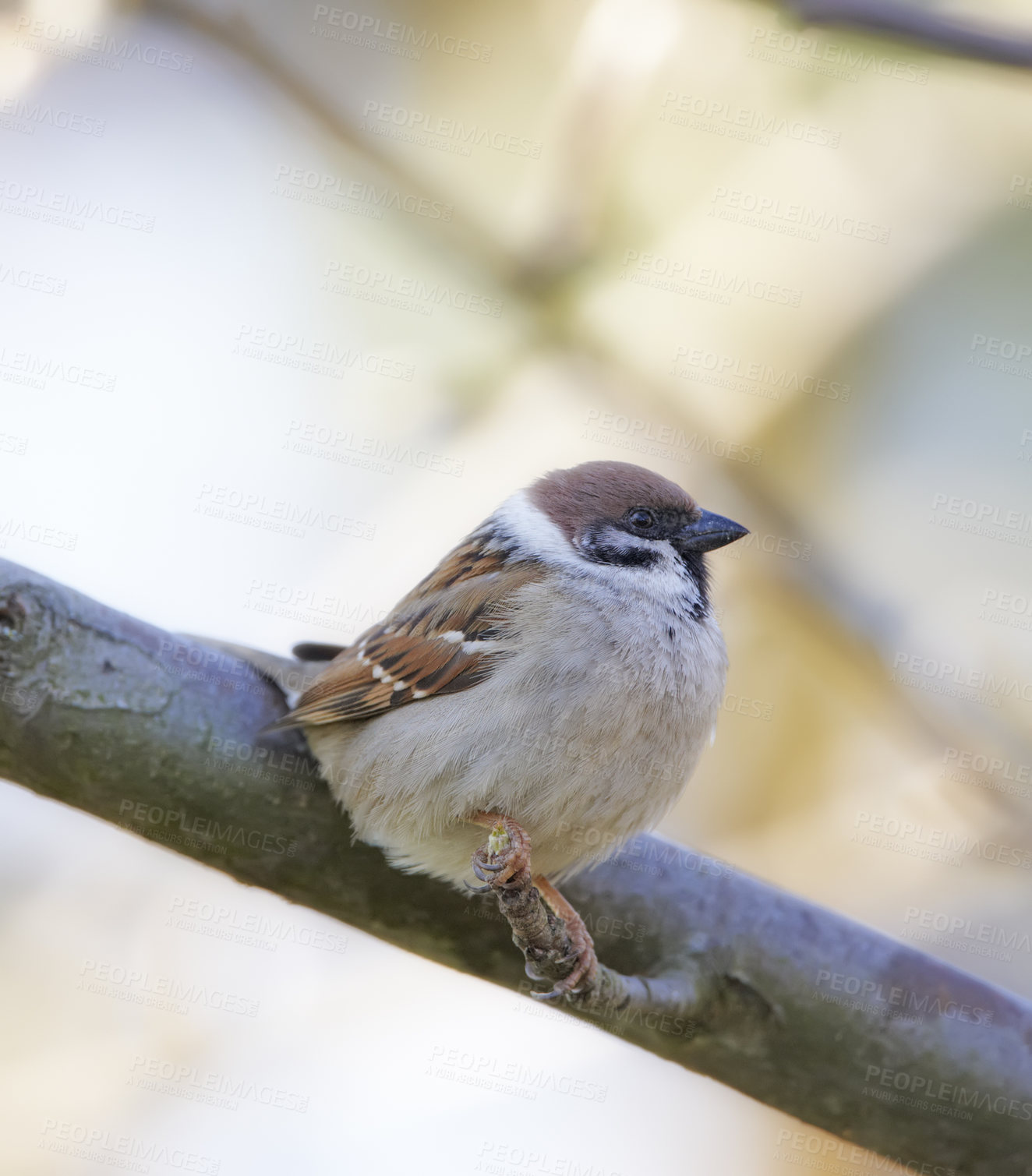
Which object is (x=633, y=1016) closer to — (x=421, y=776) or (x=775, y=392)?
(x=421, y=776)

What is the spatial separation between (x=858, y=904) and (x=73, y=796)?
3059 mm

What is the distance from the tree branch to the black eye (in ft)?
2.98

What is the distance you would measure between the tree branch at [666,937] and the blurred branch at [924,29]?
1.93m

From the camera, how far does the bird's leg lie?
7.29 ft

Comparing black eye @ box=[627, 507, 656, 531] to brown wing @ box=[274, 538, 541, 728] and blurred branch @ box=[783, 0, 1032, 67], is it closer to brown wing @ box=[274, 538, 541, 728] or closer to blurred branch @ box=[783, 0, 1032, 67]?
brown wing @ box=[274, 538, 541, 728]

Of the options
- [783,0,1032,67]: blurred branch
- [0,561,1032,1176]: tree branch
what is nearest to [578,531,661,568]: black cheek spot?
[0,561,1032,1176]: tree branch

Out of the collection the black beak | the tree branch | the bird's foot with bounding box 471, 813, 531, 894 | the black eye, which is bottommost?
the tree branch

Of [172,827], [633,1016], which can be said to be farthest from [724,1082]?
[172,827]

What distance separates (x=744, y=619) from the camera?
4.36 metres

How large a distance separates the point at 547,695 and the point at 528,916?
577 millimetres

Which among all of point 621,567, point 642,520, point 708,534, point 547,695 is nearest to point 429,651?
point 547,695

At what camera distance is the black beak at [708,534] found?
117 inches

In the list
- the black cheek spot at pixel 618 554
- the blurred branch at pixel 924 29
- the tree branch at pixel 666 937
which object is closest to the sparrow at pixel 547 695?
the black cheek spot at pixel 618 554

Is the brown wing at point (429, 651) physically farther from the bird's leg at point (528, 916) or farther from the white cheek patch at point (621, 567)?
the bird's leg at point (528, 916)
